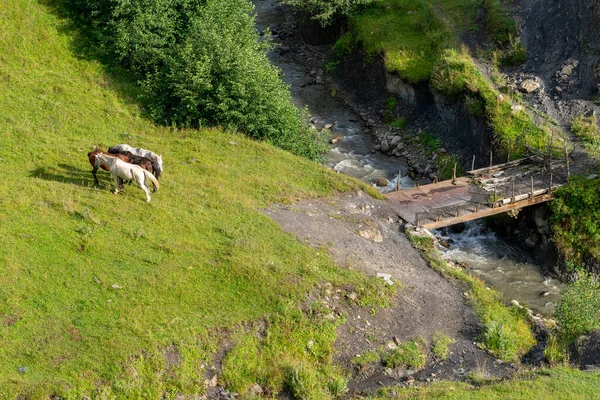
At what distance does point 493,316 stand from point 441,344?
287cm

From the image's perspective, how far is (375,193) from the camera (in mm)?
32531

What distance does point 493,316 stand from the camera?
25750 millimetres

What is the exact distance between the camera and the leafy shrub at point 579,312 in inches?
966

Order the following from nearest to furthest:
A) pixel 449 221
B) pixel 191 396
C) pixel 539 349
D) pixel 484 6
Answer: pixel 191 396, pixel 539 349, pixel 449 221, pixel 484 6

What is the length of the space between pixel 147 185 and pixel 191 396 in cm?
1110

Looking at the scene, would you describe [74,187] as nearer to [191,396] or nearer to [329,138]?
[191,396]

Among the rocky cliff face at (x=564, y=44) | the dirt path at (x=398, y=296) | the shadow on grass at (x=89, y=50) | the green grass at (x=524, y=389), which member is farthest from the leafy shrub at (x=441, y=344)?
the rocky cliff face at (x=564, y=44)

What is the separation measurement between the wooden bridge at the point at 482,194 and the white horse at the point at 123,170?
11477 millimetres

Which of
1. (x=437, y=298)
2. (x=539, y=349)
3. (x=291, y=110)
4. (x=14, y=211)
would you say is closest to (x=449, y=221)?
(x=437, y=298)

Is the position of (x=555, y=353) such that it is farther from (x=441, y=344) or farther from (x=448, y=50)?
(x=448, y=50)

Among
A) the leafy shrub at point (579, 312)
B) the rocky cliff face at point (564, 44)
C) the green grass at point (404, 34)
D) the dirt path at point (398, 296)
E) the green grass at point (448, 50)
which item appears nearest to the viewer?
the dirt path at point (398, 296)

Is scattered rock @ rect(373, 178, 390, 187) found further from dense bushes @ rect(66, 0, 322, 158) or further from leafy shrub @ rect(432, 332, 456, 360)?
leafy shrub @ rect(432, 332, 456, 360)

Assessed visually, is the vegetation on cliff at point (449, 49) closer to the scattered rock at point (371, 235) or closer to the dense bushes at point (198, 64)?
the dense bushes at point (198, 64)

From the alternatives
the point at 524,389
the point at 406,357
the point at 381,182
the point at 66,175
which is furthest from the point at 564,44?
the point at 66,175
